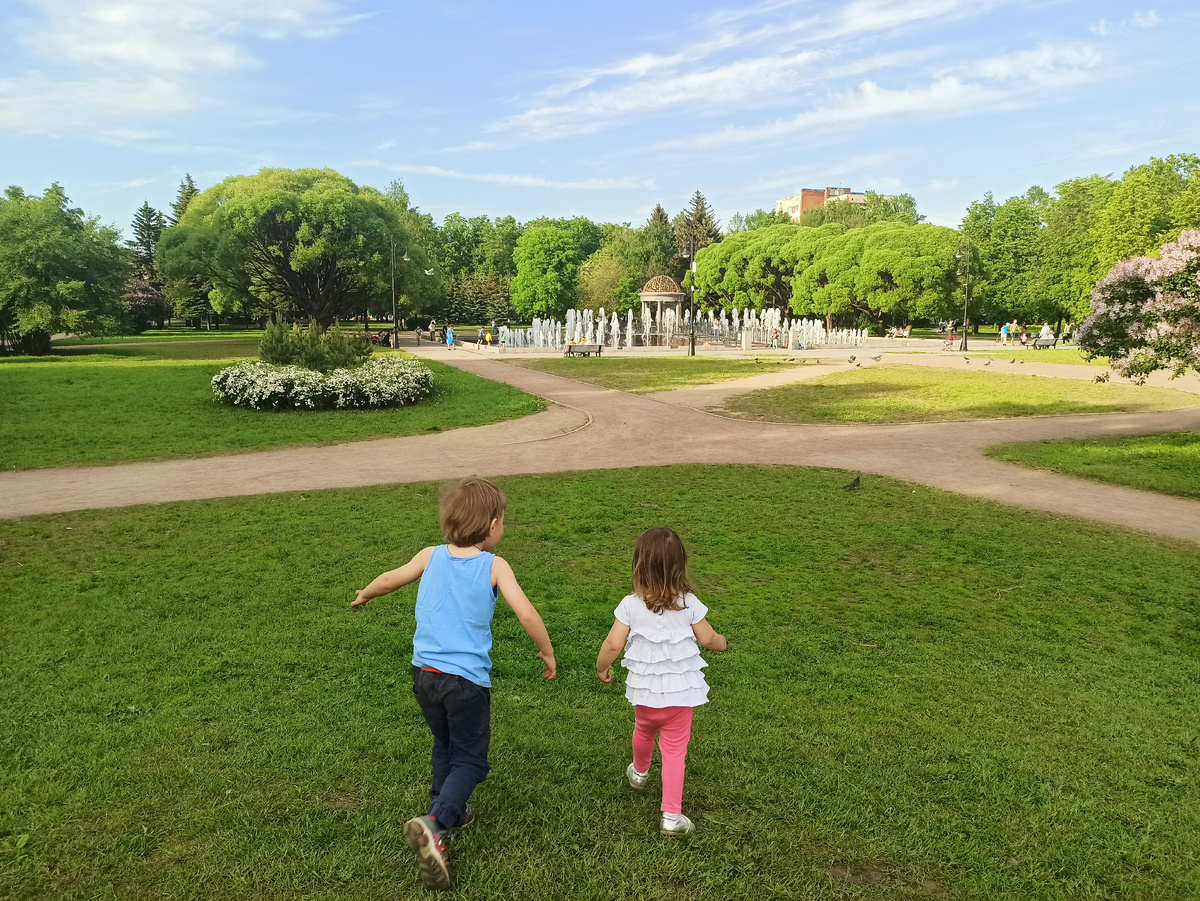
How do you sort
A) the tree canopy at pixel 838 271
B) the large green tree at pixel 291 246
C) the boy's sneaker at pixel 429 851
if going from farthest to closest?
1. the tree canopy at pixel 838 271
2. the large green tree at pixel 291 246
3. the boy's sneaker at pixel 429 851

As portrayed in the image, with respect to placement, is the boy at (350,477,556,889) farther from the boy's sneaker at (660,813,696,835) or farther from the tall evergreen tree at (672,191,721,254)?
the tall evergreen tree at (672,191,721,254)

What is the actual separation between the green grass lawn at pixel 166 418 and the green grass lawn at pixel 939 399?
5882 mm

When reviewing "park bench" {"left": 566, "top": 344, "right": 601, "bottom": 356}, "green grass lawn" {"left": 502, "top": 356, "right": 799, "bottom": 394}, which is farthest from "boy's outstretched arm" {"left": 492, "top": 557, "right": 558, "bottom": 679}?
"park bench" {"left": 566, "top": 344, "right": 601, "bottom": 356}

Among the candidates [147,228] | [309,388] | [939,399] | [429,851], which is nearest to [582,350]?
[939,399]

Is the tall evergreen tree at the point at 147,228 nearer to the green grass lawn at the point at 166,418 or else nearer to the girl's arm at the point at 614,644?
the green grass lawn at the point at 166,418

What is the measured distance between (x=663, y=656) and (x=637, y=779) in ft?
2.12

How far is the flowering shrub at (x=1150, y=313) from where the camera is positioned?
455 inches

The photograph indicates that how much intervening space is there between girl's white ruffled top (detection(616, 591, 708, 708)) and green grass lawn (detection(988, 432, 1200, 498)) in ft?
31.9

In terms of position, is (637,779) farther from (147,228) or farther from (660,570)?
(147,228)

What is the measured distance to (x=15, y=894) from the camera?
9.15 feet

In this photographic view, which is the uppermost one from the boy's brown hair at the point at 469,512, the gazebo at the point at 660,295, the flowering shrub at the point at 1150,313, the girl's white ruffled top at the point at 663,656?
the gazebo at the point at 660,295

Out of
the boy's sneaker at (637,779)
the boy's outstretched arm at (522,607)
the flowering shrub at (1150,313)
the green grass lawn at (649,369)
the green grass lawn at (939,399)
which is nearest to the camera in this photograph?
the boy's outstretched arm at (522,607)

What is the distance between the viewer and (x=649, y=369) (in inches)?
1161

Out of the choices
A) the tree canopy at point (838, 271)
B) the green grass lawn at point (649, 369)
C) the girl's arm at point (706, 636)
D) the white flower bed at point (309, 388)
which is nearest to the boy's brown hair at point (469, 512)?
the girl's arm at point (706, 636)
